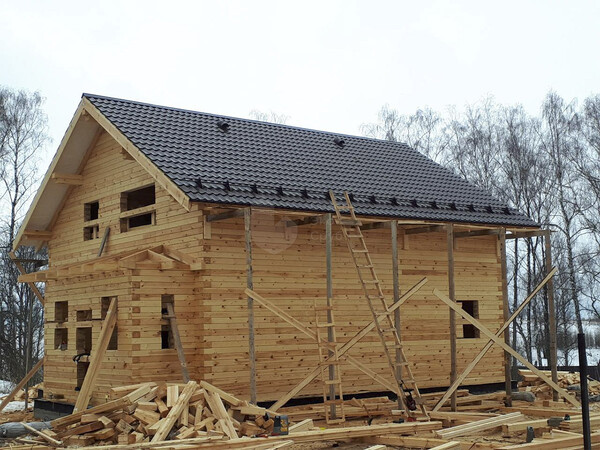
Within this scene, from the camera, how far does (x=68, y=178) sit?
2016 centimetres

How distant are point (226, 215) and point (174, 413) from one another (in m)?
4.48

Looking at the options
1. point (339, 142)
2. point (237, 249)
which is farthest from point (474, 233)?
point (237, 249)

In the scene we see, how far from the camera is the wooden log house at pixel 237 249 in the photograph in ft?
52.5

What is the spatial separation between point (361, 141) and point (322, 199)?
20.9 feet

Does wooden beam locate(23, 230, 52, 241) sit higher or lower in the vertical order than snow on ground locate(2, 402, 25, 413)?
higher

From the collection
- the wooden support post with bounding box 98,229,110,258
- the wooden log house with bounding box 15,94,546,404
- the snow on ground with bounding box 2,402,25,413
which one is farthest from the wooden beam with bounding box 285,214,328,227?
the snow on ground with bounding box 2,402,25,413

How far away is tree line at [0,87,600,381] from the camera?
32.5 metres

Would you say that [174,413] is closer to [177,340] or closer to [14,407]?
[177,340]

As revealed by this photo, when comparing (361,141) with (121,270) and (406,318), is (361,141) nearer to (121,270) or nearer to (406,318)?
(406,318)

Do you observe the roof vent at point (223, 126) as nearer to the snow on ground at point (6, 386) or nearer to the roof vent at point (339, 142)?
the roof vent at point (339, 142)

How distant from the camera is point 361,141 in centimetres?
2358

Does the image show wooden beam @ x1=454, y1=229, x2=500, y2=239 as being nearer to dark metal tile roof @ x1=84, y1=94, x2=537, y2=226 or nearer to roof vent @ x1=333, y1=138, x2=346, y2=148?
dark metal tile roof @ x1=84, y1=94, x2=537, y2=226

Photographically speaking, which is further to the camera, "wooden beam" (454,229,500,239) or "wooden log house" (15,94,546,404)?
"wooden beam" (454,229,500,239)

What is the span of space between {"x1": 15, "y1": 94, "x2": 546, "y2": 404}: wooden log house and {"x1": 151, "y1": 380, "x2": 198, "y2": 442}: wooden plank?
5.70ft
